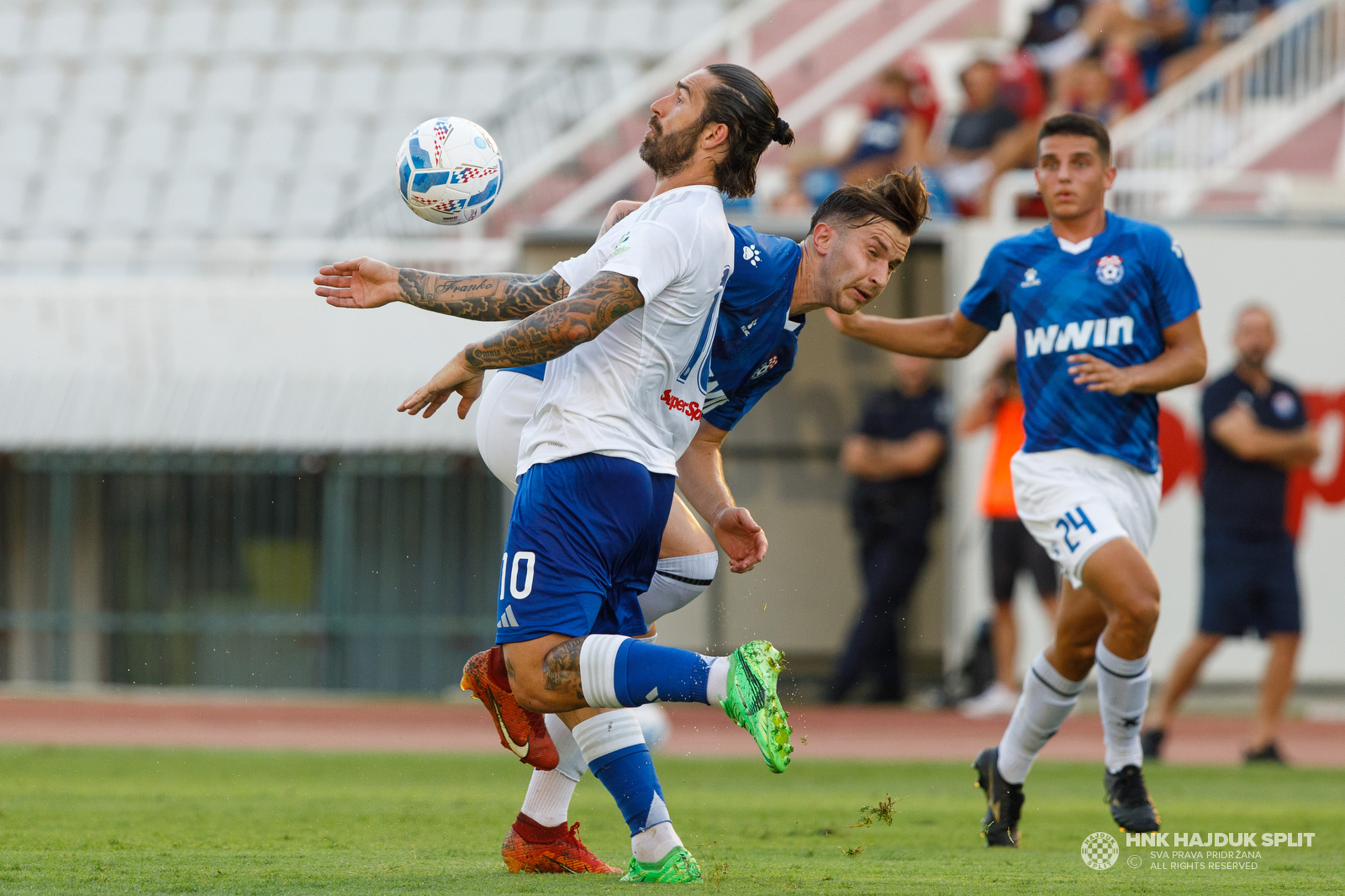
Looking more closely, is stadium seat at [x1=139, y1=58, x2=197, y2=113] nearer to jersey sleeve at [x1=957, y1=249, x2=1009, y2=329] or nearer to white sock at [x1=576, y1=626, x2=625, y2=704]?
jersey sleeve at [x1=957, y1=249, x2=1009, y2=329]

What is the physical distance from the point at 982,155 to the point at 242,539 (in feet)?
22.7

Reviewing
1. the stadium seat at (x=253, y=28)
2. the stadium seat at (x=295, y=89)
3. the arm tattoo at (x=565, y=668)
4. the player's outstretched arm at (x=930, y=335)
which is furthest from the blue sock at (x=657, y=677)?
the stadium seat at (x=253, y=28)

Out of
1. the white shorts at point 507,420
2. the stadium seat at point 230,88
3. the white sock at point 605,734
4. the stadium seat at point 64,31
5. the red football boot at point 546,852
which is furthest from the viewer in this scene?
the stadium seat at point 64,31

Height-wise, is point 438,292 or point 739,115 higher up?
point 739,115

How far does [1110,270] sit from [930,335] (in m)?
0.64

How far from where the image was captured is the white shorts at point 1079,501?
5.20 m

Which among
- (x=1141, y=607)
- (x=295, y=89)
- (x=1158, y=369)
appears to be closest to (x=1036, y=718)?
(x=1141, y=607)

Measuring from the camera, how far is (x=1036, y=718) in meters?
5.30

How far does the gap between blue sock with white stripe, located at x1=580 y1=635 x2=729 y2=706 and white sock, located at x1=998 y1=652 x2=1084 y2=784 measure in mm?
1827

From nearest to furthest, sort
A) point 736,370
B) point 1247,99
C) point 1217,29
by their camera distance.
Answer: point 736,370, point 1247,99, point 1217,29

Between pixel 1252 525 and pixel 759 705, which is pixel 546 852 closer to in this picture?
pixel 759 705

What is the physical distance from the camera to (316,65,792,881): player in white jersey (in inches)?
151

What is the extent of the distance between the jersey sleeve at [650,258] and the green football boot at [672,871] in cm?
138

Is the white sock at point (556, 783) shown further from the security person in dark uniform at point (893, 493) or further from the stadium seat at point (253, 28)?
the stadium seat at point (253, 28)
